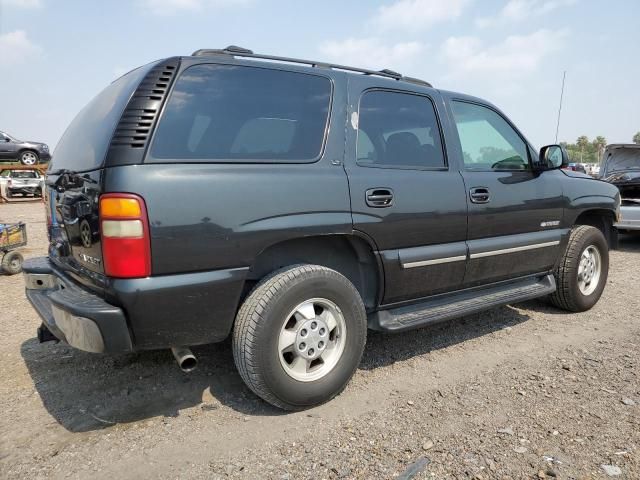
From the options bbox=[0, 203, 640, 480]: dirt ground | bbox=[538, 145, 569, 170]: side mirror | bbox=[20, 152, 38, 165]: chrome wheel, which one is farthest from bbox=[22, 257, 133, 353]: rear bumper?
bbox=[20, 152, 38, 165]: chrome wheel

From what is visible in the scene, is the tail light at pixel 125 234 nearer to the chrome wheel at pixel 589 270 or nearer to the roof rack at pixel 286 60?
the roof rack at pixel 286 60

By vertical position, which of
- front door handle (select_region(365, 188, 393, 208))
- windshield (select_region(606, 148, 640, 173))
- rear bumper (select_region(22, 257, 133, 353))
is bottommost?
rear bumper (select_region(22, 257, 133, 353))

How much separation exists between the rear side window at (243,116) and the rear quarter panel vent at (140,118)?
1.8 inches

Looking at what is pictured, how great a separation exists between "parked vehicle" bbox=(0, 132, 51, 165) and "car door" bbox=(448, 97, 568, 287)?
2163 cm

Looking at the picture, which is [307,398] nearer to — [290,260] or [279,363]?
[279,363]

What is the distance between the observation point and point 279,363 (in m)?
2.43

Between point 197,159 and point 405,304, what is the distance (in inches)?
65.6

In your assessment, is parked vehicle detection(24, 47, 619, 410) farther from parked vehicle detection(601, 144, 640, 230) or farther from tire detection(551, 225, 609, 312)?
parked vehicle detection(601, 144, 640, 230)

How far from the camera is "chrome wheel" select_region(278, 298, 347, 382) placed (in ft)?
8.25

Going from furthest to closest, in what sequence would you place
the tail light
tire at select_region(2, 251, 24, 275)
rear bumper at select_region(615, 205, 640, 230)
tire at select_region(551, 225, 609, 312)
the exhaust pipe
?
rear bumper at select_region(615, 205, 640, 230)
tire at select_region(2, 251, 24, 275)
tire at select_region(551, 225, 609, 312)
the exhaust pipe
the tail light

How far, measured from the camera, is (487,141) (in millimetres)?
3684

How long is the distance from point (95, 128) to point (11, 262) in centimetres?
453

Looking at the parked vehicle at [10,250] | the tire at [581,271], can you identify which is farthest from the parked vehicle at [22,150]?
the tire at [581,271]

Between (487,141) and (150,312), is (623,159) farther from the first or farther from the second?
(150,312)
